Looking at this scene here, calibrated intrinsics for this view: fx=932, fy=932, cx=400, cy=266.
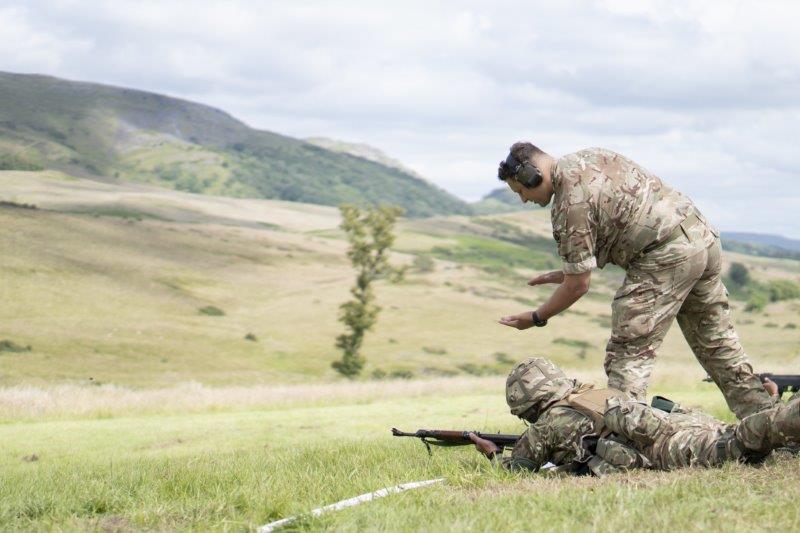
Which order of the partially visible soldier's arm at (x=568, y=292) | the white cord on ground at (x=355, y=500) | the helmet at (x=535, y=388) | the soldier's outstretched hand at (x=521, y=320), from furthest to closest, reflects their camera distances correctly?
the soldier's outstretched hand at (x=521, y=320), the partially visible soldier's arm at (x=568, y=292), the helmet at (x=535, y=388), the white cord on ground at (x=355, y=500)

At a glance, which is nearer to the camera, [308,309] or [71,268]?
[71,268]

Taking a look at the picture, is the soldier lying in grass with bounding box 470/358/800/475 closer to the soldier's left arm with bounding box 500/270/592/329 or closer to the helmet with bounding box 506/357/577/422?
the helmet with bounding box 506/357/577/422

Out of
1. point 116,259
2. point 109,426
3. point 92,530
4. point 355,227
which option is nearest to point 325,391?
point 109,426

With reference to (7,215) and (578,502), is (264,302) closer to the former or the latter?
(7,215)

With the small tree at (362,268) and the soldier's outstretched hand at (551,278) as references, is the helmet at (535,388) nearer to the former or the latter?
the soldier's outstretched hand at (551,278)

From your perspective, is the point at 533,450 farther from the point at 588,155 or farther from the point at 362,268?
the point at 362,268

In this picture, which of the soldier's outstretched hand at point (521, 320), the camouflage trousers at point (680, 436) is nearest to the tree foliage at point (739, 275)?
the soldier's outstretched hand at point (521, 320)

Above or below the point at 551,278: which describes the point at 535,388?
below

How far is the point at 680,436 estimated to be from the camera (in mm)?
7691

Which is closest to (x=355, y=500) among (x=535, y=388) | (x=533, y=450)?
(x=533, y=450)

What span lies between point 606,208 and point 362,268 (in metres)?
64.7

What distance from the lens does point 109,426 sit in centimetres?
1897

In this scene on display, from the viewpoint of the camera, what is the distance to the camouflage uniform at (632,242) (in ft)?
28.0

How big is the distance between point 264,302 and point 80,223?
28.8m
